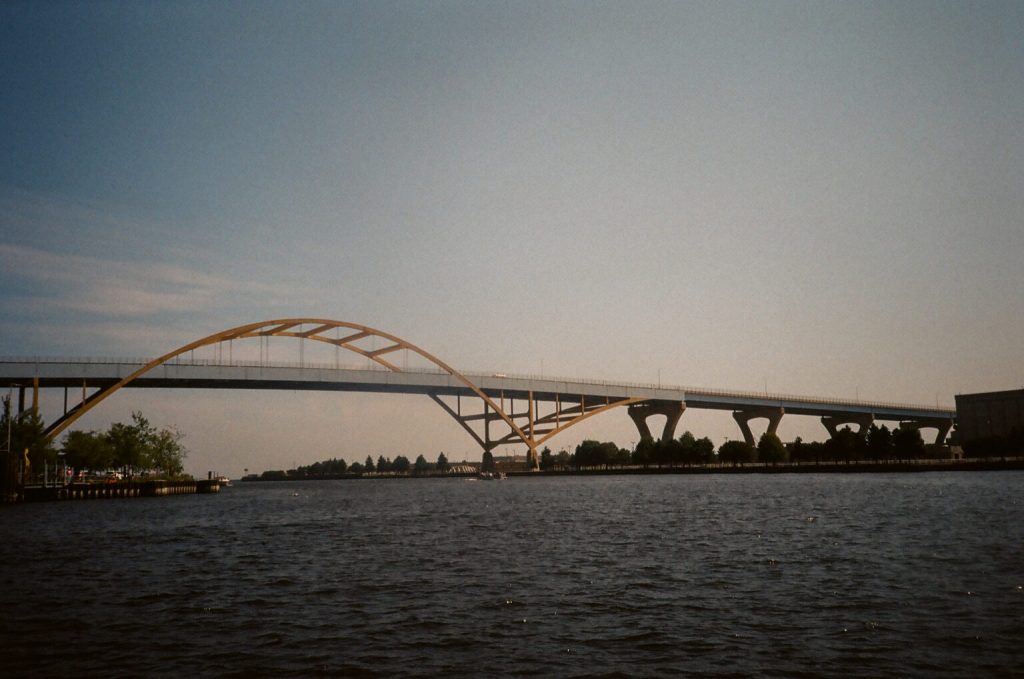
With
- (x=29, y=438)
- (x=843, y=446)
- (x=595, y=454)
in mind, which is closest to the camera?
(x=29, y=438)

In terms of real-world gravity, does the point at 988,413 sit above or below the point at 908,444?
above

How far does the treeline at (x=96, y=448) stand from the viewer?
262 ft

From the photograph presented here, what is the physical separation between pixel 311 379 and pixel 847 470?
268ft

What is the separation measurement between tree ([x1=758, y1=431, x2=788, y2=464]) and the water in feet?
326

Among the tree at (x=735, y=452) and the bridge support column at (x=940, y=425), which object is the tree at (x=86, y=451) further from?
the bridge support column at (x=940, y=425)

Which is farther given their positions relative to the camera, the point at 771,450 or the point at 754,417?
the point at 754,417

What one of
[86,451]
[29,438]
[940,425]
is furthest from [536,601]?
[940,425]

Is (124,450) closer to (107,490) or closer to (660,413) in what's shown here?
(107,490)

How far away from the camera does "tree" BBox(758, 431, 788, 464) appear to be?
135 metres

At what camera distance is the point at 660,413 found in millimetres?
155000

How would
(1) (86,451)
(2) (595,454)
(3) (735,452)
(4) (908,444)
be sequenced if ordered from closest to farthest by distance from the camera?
(1) (86,451) → (4) (908,444) → (3) (735,452) → (2) (595,454)

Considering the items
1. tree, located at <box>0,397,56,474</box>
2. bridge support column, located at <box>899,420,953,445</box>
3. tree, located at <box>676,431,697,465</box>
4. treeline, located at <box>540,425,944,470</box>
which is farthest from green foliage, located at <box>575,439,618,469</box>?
tree, located at <box>0,397,56,474</box>

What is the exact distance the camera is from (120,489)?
88.0m

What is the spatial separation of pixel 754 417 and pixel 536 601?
6157 inches
